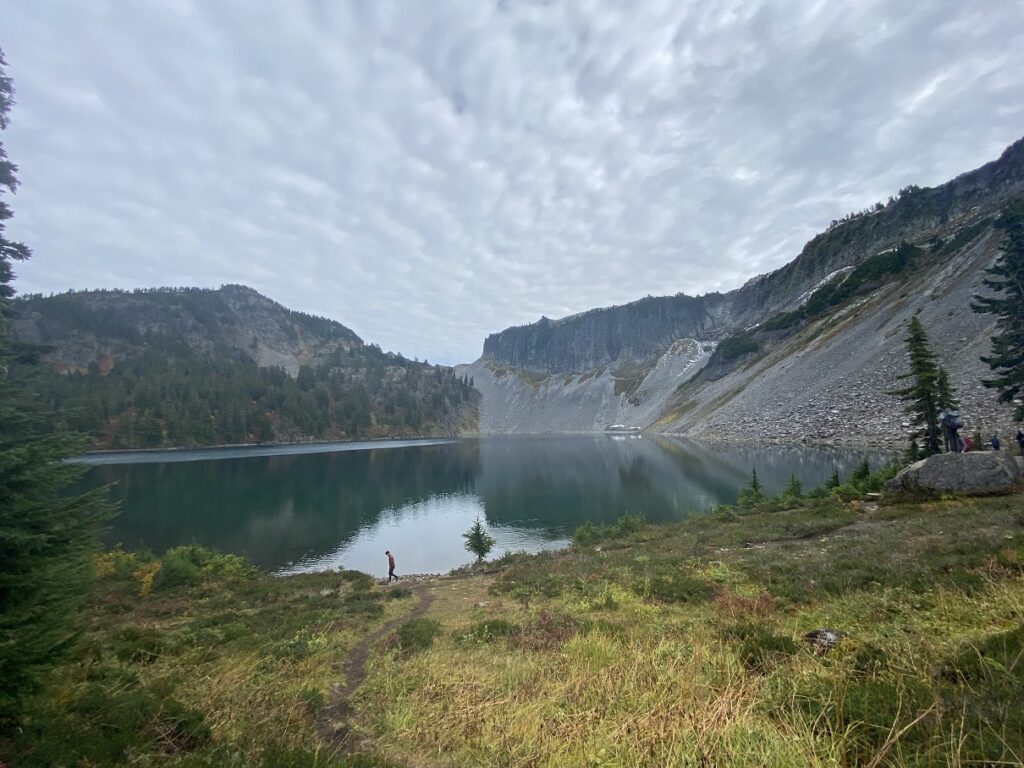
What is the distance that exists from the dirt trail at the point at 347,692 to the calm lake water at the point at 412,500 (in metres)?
16.1

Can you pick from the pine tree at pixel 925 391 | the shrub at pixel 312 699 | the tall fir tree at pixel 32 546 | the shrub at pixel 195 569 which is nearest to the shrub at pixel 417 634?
the shrub at pixel 312 699

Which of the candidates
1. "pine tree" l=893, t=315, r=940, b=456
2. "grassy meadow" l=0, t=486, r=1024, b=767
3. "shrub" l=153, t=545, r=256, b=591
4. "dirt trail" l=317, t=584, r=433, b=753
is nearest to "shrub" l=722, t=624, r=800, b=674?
"grassy meadow" l=0, t=486, r=1024, b=767

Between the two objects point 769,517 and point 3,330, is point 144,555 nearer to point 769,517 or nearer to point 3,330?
point 3,330

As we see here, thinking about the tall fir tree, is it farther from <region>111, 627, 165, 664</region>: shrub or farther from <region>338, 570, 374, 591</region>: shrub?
<region>338, 570, 374, 591</region>: shrub

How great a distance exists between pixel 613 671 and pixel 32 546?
32.5 ft

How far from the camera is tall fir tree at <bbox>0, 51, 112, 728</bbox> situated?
6.48 m

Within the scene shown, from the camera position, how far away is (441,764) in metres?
6.05

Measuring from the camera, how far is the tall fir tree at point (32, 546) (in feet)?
21.3

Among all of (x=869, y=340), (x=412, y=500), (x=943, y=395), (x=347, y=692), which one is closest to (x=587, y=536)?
(x=347, y=692)

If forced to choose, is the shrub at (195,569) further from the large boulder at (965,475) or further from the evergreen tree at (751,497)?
the large boulder at (965,475)

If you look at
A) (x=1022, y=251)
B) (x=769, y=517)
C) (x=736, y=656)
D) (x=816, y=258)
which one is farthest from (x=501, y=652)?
(x=816, y=258)

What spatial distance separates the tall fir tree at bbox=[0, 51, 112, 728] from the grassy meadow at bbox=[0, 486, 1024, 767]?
0.52 m

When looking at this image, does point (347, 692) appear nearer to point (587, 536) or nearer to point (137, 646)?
point (137, 646)

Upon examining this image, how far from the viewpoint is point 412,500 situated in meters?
57.2
